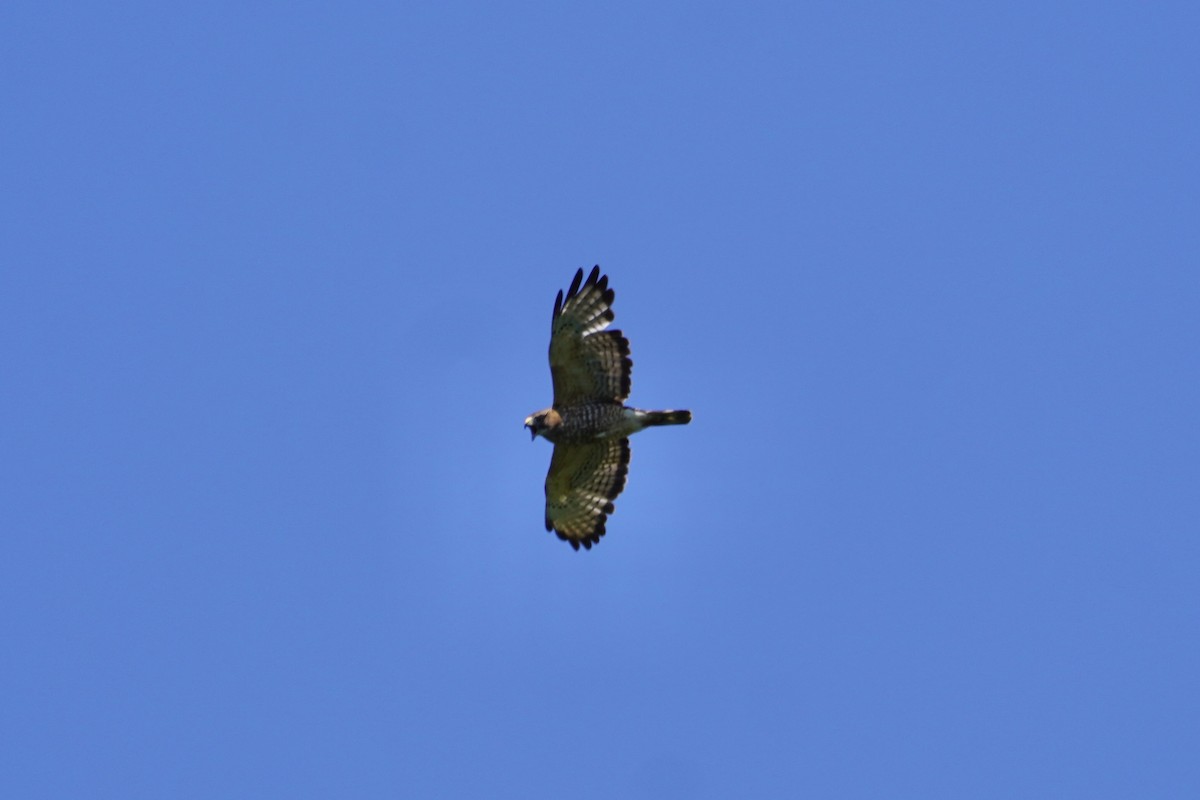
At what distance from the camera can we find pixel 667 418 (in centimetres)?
1988

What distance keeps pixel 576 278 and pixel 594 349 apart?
79 cm

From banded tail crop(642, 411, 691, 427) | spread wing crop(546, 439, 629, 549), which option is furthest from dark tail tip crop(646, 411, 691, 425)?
spread wing crop(546, 439, 629, 549)

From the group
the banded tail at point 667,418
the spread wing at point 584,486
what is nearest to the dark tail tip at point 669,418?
the banded tail at point 667,418

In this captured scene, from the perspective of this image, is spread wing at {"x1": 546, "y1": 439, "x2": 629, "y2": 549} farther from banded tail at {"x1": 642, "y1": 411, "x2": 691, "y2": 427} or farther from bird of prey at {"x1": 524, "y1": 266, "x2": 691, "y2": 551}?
banded tail at {"x1": 642, "y1": 411, "x2": 691, "y2": 427}

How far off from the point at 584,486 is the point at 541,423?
4.56 ft

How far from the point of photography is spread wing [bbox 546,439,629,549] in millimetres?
20375

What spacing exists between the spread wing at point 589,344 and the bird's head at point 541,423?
39 cm

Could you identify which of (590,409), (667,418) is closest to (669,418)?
(667,418)

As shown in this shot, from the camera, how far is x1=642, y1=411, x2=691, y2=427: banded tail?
1980cm

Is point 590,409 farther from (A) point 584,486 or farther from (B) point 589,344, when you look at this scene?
(A) point 584,486

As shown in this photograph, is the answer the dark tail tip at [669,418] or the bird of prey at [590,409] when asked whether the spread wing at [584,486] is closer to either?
the bird of prey at [590,409]

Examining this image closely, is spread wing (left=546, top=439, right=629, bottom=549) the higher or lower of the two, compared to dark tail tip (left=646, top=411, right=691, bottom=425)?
lower

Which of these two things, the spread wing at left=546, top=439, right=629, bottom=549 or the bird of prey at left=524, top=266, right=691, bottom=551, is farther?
the spread wing at left=546, top=439, right=629, bottom=549

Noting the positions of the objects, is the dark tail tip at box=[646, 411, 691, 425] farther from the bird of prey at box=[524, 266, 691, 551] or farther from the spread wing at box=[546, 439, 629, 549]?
the spread wing at box=[546, 439, 629, 549]
